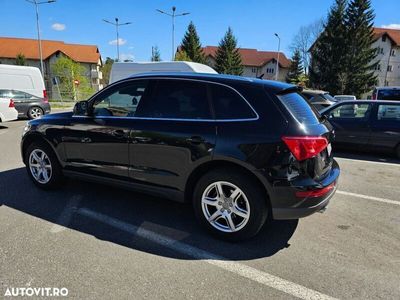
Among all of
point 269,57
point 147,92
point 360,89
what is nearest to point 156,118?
point 147,92

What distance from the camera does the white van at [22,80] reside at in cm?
1620

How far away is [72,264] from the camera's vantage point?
3047mm

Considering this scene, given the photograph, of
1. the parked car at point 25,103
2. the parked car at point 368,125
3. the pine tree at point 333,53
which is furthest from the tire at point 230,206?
the pine tree at point 333,53

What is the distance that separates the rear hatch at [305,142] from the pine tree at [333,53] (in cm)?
4352

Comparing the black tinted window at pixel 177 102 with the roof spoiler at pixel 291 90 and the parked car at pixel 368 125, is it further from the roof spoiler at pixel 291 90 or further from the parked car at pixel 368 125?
the parked car at pixel 368 125

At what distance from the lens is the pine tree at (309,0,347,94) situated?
4222 centimetres

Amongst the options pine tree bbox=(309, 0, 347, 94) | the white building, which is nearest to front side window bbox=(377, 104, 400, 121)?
pine tree bbox=(309, 0, 347, 94)

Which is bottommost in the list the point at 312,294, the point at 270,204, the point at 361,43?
the point at 312,294

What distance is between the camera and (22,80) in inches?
652

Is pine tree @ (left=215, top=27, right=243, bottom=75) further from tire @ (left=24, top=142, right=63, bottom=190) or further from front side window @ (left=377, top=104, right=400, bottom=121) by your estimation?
tire @ (left=24, top=142, right=63, bottom=190)

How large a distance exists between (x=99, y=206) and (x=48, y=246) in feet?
3.65

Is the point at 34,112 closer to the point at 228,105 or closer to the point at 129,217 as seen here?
the point at 129,217

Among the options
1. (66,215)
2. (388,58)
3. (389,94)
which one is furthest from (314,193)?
(388,58)

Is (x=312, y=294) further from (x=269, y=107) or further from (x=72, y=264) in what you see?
(x=72, y=264)
